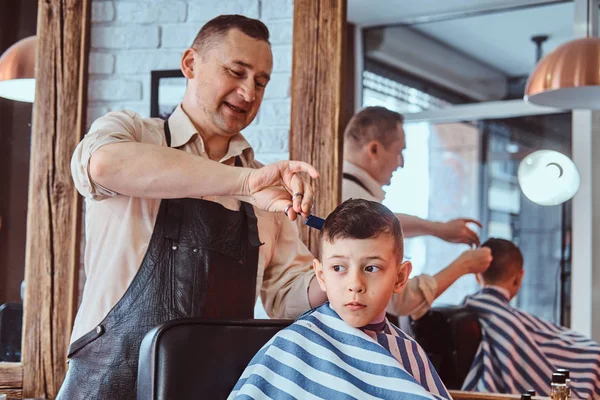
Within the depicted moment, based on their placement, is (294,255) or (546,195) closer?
(294,255)

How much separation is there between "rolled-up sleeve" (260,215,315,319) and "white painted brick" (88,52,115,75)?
0.82 m

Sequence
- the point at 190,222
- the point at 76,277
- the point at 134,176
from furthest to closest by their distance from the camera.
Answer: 1. the point at 76,277
2. the point at 190,222
3. the point at 134,176

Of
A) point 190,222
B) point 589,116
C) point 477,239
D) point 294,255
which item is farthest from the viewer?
point 477,239

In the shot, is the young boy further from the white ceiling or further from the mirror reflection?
the white ceiling

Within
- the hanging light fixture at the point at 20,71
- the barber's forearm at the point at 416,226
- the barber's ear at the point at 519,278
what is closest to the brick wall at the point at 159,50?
the hanging light fixture at the point at 20,71

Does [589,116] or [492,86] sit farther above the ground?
[492,86]

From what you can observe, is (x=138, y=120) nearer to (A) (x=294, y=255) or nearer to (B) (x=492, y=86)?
(A) (x=294, y=255)

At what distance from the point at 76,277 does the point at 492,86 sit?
174 centimetres

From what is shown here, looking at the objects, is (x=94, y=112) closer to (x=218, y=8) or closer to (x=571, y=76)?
(x=218, y=8)

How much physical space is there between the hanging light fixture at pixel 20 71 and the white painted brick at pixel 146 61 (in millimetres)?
288

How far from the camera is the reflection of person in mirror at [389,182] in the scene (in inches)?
96.0

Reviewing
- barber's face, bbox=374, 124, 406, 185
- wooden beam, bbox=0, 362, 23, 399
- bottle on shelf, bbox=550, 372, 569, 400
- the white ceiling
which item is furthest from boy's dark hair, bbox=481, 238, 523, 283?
wooden beam, bbox=0, 362, 23, 399

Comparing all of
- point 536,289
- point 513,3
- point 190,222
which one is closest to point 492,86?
point 513,3

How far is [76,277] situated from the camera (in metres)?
2.34
